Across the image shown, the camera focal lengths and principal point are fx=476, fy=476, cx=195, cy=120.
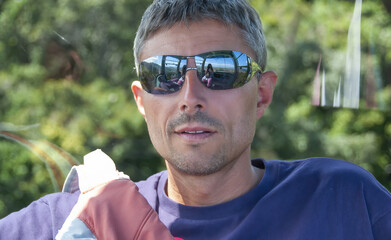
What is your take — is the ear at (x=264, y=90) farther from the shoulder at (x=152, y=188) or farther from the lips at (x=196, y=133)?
the shoulder at (x=152, y=188)

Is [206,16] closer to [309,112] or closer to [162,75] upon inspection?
[162,75]

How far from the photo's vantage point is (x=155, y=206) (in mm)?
1522

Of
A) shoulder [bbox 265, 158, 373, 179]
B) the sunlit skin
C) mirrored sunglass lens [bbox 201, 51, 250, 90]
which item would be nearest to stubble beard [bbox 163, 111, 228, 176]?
the sunlit skin

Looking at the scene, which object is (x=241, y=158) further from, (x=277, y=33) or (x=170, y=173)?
(x=277, y=33)

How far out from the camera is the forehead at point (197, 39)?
1.43m

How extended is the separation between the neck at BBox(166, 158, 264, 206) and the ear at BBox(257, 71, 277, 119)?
19 centimetres

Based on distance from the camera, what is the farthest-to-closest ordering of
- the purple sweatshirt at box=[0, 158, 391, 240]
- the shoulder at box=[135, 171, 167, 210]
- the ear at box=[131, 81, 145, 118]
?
the ear at box=[131, 81, 145, 118] → the shoulder at box=[135, 171, 167, 210] → the purple sweatshirt at box=[0, 158, 391, 240]

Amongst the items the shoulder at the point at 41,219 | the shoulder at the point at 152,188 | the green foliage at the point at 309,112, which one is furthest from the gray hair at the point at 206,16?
the green foliage at the point at 309,112

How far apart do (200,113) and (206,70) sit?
13cm

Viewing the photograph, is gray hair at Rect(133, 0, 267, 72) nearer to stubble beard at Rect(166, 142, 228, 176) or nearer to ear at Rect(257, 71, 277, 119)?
ear at Rect(257, 71, 277, 119)

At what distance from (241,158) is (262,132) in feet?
11.9

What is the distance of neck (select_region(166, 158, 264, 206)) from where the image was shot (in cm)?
148

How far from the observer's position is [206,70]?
1.38m

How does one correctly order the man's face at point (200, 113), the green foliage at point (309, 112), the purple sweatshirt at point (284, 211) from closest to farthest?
the purple sweatshirt at point (284, 211) < the man's face at point (200, 113) < the green foliage at point (309, 112)
